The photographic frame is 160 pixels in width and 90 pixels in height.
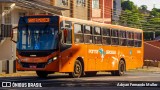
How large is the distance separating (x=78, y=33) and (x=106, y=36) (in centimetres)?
384

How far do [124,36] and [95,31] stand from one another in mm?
4446

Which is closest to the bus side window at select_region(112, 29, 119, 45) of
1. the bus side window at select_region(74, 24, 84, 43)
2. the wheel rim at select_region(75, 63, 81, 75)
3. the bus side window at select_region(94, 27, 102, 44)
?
the bus side window at select_region(94, 27, 102, 44)

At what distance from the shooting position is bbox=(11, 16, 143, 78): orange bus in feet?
77.6

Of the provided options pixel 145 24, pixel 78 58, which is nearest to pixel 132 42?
pixel 78 58

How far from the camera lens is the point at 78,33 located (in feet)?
83.7

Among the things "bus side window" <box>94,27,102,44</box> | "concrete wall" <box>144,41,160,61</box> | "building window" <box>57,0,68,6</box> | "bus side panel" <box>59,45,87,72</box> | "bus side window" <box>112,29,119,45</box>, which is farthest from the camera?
"concrete wall" <box>144,41,160,61</box>

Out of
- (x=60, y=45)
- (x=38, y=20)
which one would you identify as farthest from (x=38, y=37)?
(x=60, y=45)

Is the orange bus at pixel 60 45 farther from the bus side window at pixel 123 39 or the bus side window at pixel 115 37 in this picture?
the bus side window at pixel 123 39

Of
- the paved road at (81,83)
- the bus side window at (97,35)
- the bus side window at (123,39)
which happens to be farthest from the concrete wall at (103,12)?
the paved road at (81,83)

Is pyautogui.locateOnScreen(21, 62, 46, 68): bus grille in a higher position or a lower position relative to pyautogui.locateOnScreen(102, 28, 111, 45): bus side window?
lower

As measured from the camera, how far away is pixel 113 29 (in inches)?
1187

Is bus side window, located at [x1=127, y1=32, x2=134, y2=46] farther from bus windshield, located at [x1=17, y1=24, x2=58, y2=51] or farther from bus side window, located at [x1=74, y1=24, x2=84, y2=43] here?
bus windshield, located at [x1=17, y1=24, x2=58, y2=51]

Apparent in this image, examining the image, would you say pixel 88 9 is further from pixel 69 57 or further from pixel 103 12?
pixel 69 57

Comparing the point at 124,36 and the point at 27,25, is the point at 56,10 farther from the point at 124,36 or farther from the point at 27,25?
the point at 27,25
